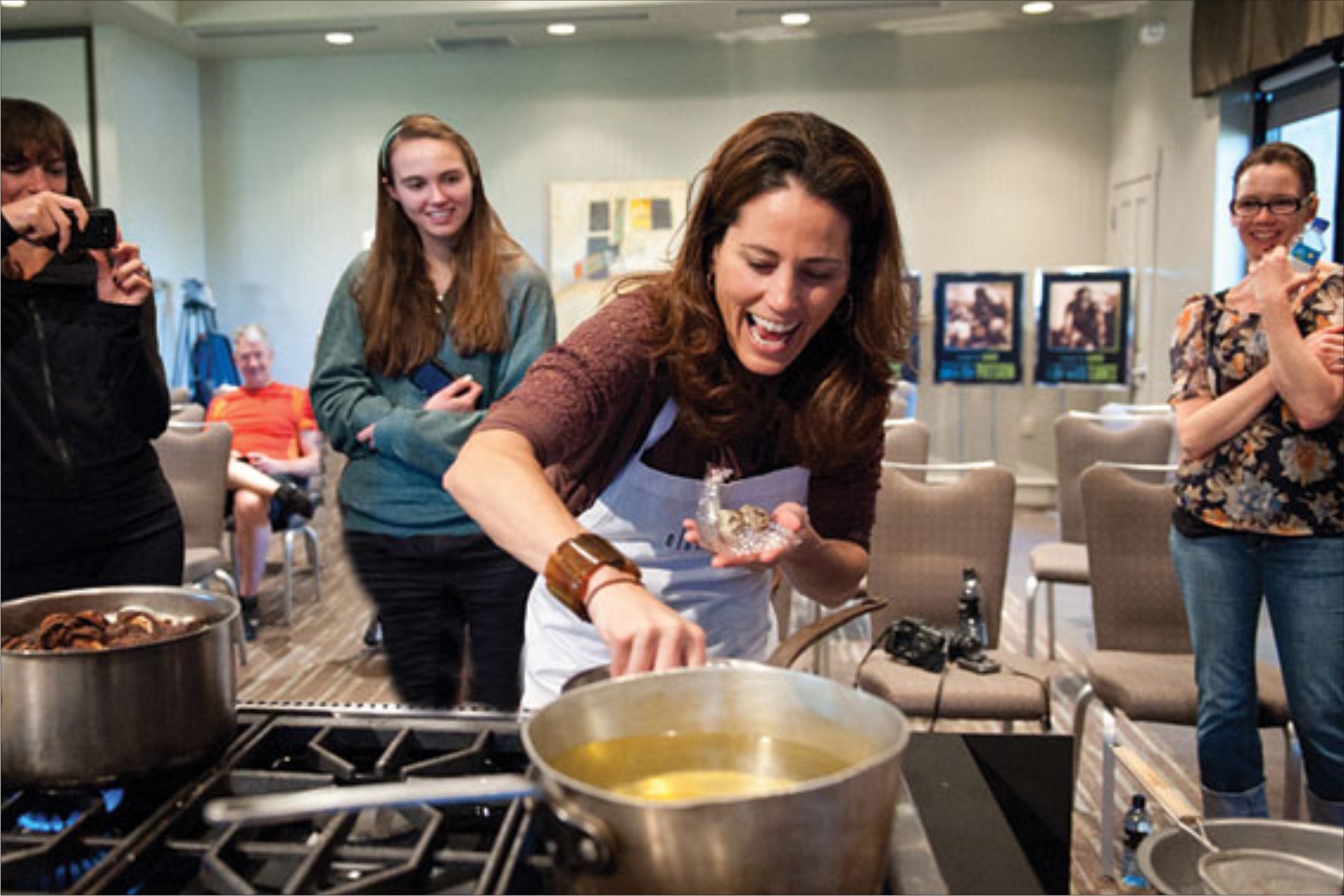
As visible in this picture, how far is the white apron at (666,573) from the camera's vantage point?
1.34 meters

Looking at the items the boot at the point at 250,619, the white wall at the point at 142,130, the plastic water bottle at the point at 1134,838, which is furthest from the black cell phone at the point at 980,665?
the white wall at the point at 142,130

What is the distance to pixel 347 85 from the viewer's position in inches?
302

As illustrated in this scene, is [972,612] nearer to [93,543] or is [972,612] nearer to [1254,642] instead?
[1254,642]

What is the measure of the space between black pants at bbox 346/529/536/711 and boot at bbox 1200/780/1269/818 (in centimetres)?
146

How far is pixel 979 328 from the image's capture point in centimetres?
696

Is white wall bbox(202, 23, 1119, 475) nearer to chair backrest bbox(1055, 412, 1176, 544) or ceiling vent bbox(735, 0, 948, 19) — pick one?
ceiling vent bbox(735, 0, 948, 19)

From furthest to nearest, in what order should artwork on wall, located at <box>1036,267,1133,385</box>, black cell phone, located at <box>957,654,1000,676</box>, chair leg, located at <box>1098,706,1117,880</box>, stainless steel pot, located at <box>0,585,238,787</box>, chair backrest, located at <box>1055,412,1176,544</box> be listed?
artwork on wall, located at <box>1036,267,1133,385</box>
chair backrest, located at <box>1055,412,1176,544</box>
black cell phone, located at <box>957,654,1000,676</box>
chair leg, located at <box>1098,706,1117,880</box>
stainless steel pot, located at <box>0,585,238,787</box>

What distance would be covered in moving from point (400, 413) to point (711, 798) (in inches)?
60.8

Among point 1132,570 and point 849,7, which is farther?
point 849,7

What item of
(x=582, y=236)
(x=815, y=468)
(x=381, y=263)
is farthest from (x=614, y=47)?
(x=815, y=468)

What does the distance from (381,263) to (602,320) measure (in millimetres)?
909

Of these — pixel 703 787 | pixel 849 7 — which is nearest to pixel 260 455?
pixel 849 7

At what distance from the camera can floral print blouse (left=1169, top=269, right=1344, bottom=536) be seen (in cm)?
213

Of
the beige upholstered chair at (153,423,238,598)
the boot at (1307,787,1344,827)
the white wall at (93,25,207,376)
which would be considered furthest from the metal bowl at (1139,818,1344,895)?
the white wall at (93,25,207,376)
